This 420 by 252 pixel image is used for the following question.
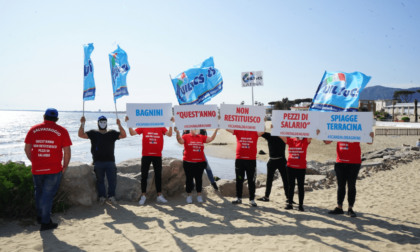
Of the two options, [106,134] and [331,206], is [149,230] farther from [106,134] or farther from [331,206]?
[331,206]

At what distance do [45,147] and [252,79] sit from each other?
6.76 metres

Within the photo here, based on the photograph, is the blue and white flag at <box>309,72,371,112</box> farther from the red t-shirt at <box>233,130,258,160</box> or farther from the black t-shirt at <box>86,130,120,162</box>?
the black t-shirt at <box>86,130,120,162</box>

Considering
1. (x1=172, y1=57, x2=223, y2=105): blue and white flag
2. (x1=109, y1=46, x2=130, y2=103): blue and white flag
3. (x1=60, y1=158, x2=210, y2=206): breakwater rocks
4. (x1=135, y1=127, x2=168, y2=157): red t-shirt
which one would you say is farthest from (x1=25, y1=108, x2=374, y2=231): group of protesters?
(x1=172, y1=57, x2=223, y2=105): blue and white flag

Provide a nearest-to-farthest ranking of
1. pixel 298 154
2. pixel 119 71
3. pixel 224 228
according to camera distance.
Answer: pixel 224 228
pixel 298 154
pixel 119 71

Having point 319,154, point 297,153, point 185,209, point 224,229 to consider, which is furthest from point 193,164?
point 319,154

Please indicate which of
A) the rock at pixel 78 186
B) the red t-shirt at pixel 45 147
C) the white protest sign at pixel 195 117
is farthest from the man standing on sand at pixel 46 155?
the white protest sign at pixel 195 117

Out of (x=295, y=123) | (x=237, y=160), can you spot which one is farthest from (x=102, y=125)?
(x=295, y=123)

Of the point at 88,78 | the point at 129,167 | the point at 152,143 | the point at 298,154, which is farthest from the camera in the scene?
the point at 129,167

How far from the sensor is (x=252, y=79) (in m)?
9.72

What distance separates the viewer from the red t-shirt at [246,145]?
6.72 m

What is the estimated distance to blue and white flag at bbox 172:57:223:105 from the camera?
29.0 feet

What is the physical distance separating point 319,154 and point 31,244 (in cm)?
2094

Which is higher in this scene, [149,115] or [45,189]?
[149,115]

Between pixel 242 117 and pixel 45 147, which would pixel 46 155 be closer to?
pixel 45 147
